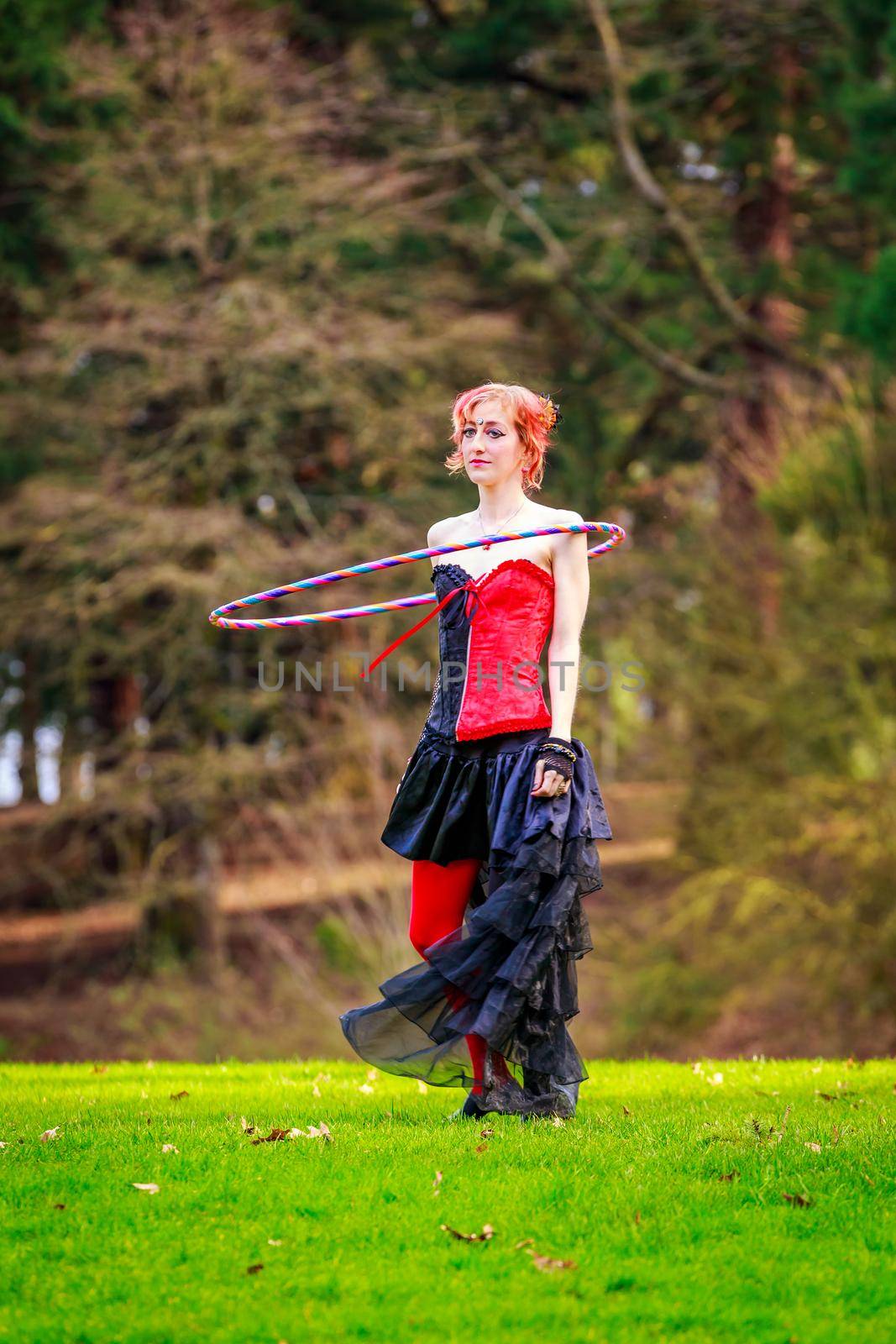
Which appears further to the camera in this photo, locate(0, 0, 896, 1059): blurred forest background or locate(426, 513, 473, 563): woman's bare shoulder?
locate(0, 0, 896, 1059): blurred forest background

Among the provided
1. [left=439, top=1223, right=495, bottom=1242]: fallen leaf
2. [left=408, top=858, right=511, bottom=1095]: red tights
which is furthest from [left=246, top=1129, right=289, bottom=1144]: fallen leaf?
[left=439, top=1223, right=495, bottom=1242]: fallen leaf

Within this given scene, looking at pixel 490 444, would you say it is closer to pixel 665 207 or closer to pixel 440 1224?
pixel 440 1224

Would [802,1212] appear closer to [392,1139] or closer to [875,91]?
[392,1139]

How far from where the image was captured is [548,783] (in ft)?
14.5

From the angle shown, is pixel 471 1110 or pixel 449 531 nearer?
pixel 471 1110

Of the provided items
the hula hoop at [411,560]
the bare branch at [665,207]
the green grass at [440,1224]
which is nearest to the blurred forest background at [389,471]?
the bare branch at [665,207]

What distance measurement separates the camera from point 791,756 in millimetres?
13547

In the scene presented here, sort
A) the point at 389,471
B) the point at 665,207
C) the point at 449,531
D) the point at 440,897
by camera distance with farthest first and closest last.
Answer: the point at 389,471
the point at 665,207
the point at 449,531
the point at 440,897

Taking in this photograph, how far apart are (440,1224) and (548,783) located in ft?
4.31

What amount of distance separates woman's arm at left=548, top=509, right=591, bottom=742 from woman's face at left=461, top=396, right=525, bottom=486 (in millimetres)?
304

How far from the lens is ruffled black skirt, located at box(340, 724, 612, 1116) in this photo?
173 inches

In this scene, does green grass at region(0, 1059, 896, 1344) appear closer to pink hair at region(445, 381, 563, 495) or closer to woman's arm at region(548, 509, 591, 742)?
woman's arm at region(548, 509, 591, 742)

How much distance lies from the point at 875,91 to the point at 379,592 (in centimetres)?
645

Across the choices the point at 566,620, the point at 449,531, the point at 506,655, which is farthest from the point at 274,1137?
the point at 449,531
